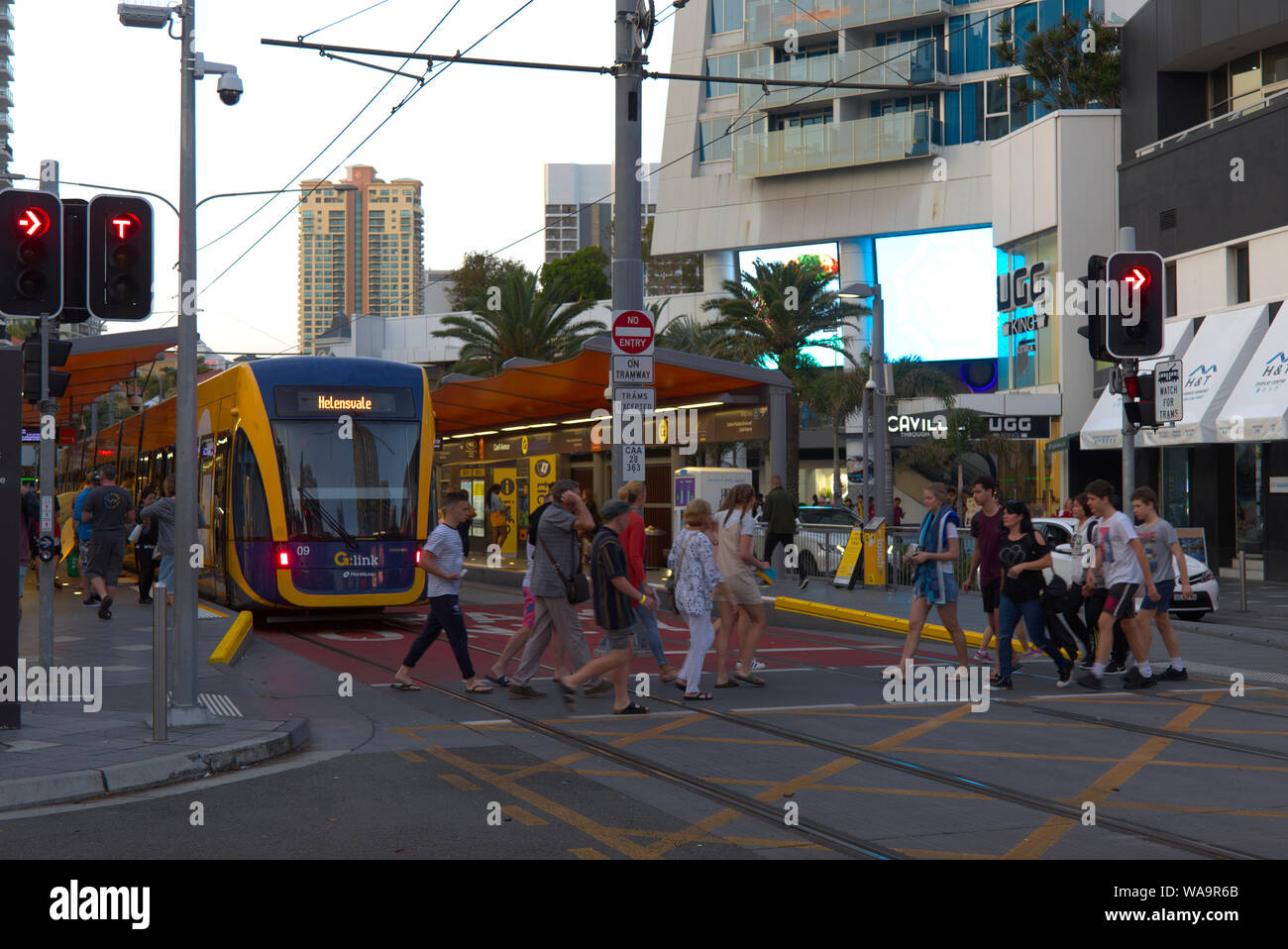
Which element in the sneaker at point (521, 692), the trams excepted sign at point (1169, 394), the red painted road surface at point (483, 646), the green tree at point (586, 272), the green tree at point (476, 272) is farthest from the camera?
the green tree at point (586, 272)

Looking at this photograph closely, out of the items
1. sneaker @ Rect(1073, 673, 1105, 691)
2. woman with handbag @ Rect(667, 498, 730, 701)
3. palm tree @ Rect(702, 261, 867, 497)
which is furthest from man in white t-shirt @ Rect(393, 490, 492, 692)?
palm tree @ Rect(702, 261, 867, 497)

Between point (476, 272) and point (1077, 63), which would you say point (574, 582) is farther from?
point (476, 272)

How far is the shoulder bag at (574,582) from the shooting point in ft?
35.8

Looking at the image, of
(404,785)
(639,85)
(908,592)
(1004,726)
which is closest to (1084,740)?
(1004,726)

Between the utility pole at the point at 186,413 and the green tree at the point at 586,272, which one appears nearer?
the utility pole at the point at 186,413

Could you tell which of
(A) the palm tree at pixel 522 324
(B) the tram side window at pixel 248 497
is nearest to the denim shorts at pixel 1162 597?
(B) the tram side window at pixel 248 497

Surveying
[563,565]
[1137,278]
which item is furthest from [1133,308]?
[563,565]

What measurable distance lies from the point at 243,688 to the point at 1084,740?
6641mm

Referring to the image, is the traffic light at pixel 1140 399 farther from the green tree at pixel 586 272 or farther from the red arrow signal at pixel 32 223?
the green tree at pixel 586 272

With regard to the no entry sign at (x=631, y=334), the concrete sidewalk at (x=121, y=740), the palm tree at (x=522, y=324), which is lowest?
the concrete sidewalk at (x=121, y=740)

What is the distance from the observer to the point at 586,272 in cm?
8519

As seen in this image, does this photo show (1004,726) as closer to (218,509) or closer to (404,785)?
(404,785)

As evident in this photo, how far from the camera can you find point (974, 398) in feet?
138

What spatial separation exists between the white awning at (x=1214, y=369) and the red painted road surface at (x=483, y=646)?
501 inches
